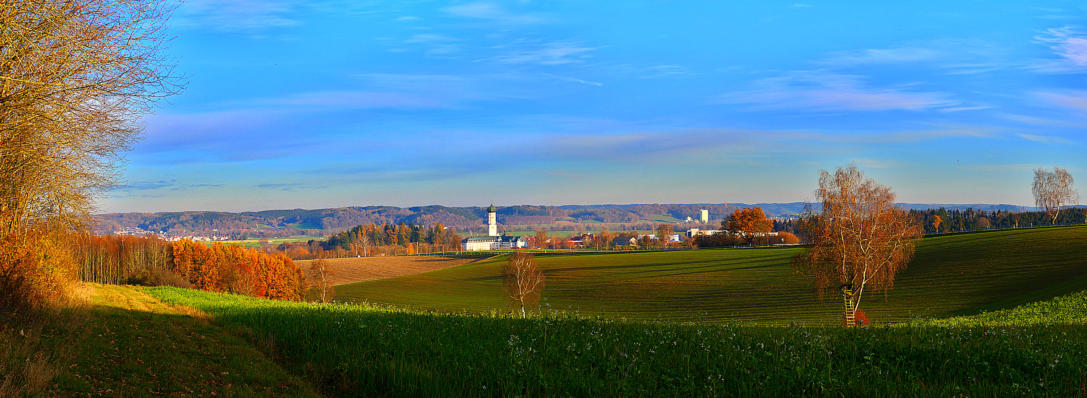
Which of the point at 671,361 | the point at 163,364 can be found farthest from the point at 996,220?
the point at 163,364

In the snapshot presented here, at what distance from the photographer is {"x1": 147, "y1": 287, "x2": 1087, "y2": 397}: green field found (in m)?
7.69

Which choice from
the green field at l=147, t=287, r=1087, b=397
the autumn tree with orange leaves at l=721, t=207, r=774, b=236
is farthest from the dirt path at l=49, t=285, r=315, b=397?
the autumn tree with orange leaves at l=721, t=207, r=774, b=236

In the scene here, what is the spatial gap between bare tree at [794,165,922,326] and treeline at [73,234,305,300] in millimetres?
61401

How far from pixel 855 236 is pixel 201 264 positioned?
78.8 metres

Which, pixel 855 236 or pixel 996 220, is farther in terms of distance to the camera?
pixel 996 220

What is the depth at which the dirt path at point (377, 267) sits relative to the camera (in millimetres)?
122988

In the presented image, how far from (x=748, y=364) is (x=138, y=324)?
1533cm

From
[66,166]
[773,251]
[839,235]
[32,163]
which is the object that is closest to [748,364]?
[32,163]

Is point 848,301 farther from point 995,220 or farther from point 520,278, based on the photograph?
point 995,220

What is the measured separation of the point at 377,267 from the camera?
139000 millimetres

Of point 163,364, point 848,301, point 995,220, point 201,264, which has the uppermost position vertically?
point 995,220

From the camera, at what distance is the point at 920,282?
62438 mm

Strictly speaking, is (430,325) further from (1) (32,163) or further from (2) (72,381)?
(1) (32,163)

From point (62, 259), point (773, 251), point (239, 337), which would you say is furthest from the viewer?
point (773, 251)
